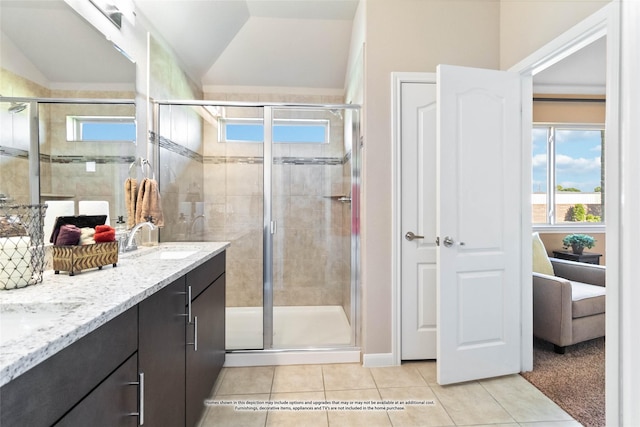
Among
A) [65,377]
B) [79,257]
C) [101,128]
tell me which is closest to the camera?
[65,377]

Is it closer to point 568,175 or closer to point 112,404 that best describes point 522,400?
point 112,404

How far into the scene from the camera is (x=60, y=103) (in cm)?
135

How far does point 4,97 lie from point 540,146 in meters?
4.80

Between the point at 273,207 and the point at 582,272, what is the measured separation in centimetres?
290

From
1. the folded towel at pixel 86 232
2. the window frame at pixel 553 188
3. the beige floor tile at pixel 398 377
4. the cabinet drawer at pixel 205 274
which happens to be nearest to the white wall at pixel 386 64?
the beige floor tile at pixel 398 377

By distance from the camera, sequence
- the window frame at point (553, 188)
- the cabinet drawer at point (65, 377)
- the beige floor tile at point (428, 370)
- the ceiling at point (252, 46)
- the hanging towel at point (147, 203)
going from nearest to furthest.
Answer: the cabinet drawer at point (65, 377) → the ceiling at point (252, 46) → the hanging towel at point (147, 203) → the beige floor tile at point (428, 370) → the window frame at point (553, 188)

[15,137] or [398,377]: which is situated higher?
[15,137]

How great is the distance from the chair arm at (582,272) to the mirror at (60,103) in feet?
12.5

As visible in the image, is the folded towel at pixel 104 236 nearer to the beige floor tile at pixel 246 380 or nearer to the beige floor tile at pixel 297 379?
the beige floor tile at pixel 246 380

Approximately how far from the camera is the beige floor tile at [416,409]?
1.75 meters

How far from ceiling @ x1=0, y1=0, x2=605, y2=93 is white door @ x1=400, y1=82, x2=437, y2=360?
4.30 feet

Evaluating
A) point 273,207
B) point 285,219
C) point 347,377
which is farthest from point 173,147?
point 347,377

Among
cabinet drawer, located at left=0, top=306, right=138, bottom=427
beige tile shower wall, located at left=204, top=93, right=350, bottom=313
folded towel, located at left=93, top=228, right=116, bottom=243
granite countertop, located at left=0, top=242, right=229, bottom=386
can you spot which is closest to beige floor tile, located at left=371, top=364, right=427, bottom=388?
beige tile shower wall, located at left=204, top=93, right=350, bottom=313
